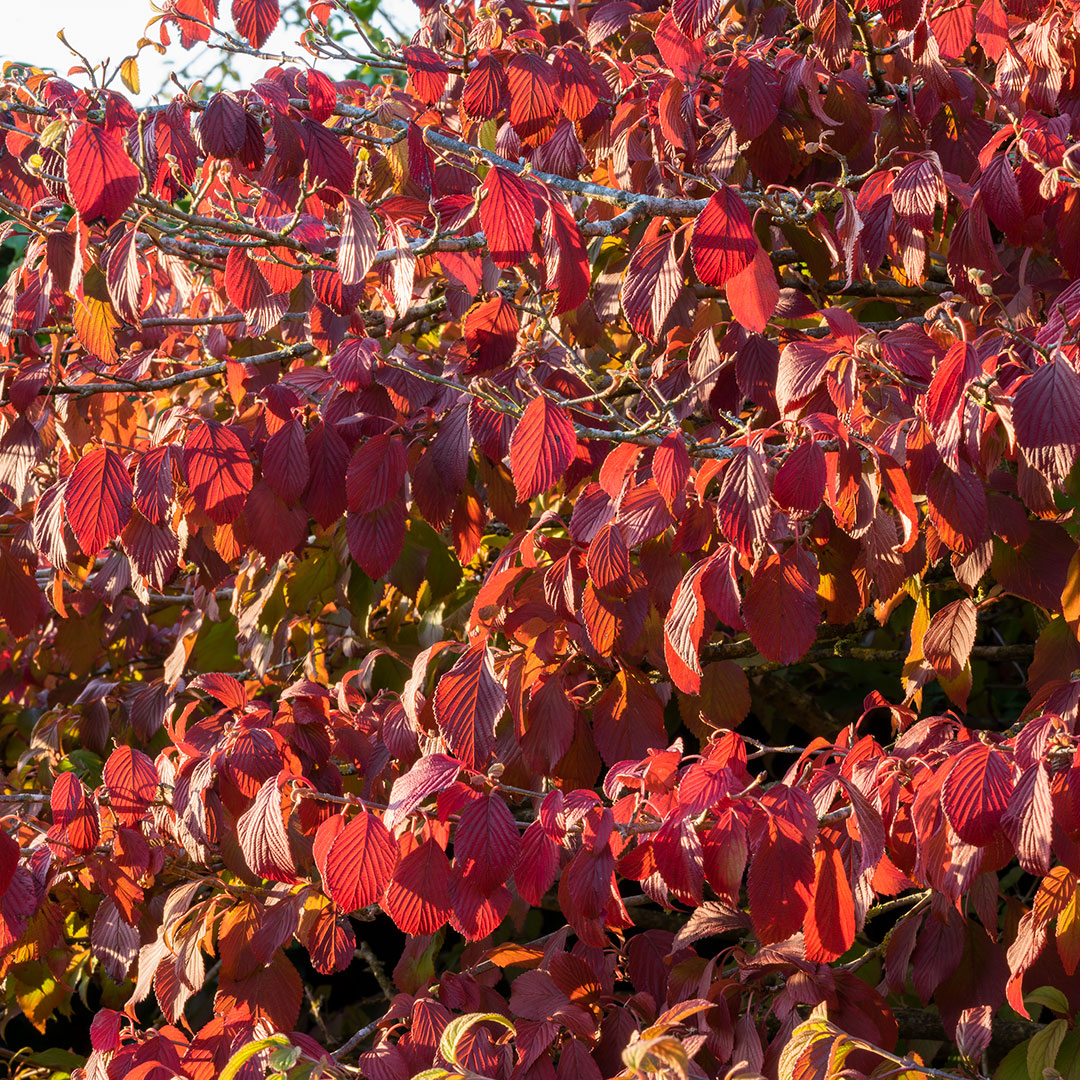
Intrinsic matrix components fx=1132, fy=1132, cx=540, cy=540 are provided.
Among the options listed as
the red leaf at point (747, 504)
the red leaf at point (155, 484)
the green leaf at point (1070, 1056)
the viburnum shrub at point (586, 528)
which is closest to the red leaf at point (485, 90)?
the viburnum shrub at point (586, 528)

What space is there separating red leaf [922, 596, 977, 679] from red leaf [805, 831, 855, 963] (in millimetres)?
424

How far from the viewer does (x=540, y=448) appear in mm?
1237

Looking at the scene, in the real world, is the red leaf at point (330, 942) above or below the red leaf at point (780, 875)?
below

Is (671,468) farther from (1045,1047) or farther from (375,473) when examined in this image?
(1045,1047)

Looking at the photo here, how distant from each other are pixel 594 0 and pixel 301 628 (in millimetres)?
1397

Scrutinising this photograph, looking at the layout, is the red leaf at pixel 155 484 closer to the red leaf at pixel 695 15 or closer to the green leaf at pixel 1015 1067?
the red leaf at pixel 695 15

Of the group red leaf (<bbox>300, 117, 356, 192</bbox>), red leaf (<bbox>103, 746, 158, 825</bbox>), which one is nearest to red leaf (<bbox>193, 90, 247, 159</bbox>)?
red leaf (<bbox>300, 117, 356, 192</bbox>)

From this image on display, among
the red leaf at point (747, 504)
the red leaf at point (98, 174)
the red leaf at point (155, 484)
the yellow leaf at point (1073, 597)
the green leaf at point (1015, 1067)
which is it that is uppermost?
the red leaf at point (98, 174)

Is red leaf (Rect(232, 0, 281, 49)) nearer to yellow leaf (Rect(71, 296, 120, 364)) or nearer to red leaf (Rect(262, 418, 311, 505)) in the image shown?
yellow leaf (Rect(71, 296, 120, 364))

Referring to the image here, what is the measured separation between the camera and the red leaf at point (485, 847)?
1110 mm

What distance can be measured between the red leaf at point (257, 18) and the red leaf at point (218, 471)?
2.20 ft

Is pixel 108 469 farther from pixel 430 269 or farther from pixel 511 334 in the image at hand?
pixel 430 269

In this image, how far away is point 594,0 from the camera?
2299 millimetres

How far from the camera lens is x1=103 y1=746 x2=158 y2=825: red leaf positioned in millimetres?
1492
